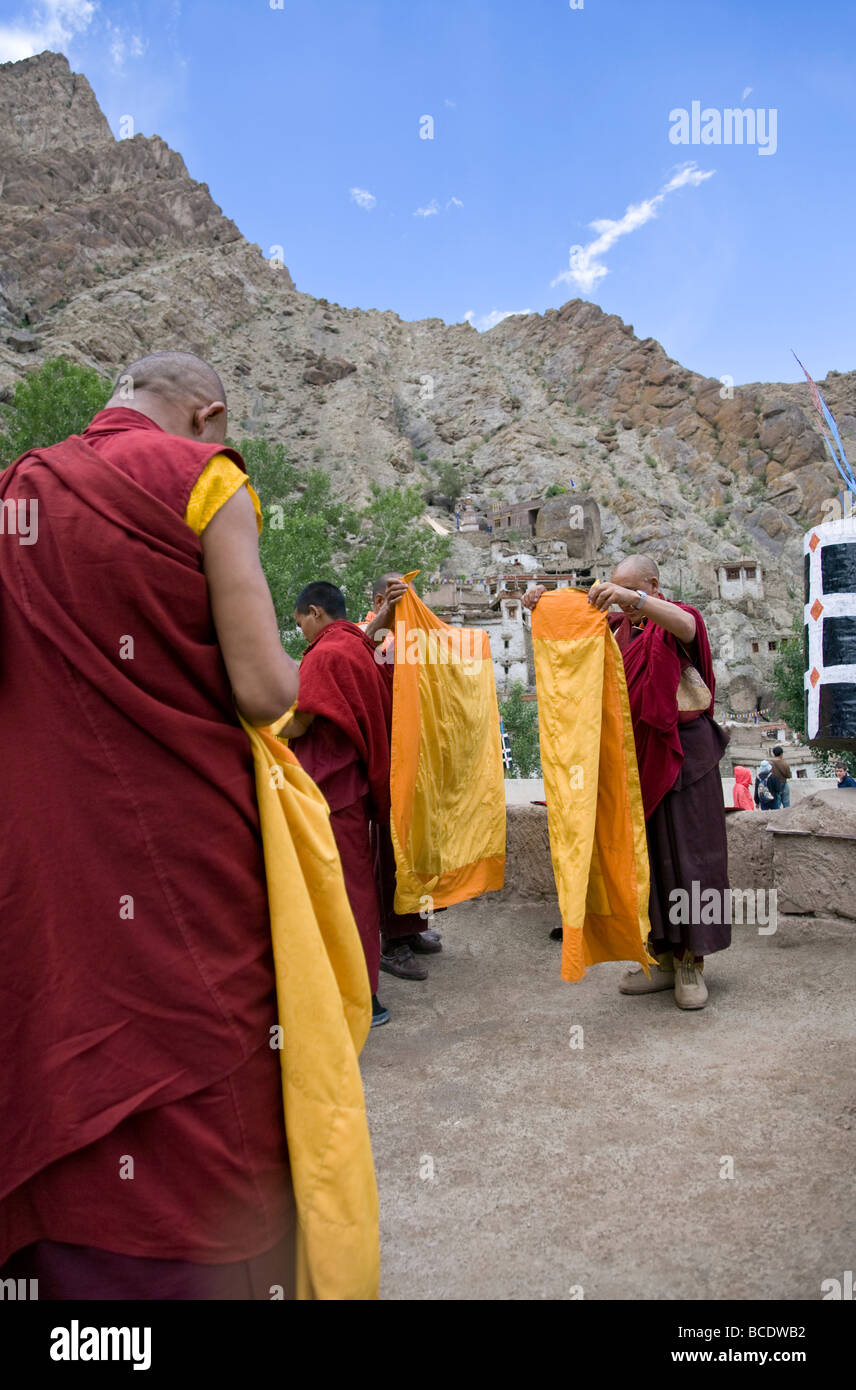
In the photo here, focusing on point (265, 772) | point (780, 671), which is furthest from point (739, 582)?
point (265, 772)

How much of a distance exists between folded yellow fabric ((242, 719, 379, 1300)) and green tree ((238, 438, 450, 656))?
2174cm

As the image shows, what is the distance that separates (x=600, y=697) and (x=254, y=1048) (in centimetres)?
260

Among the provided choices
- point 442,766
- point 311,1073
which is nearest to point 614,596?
point 442,766

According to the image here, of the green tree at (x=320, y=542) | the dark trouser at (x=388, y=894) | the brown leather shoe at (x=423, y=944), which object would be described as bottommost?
the brown leather shoe at (x=423, y=944)

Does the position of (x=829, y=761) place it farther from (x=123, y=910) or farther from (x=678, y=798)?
(x=123, y=910)

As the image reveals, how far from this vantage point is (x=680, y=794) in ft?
11.7

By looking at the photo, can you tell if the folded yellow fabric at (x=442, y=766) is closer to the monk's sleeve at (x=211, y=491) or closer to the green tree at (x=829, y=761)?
the monk's sleeve at (x=211, y=491)

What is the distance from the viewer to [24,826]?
1181mm

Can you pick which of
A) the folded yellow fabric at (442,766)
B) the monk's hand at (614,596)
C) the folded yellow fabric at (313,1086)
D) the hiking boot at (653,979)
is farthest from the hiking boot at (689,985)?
the folded yellow fabric at (313,1086)

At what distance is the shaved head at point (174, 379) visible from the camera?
154 cm

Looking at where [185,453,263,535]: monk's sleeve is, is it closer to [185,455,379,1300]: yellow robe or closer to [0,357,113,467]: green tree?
[185,455,379,1300]: yellow robe

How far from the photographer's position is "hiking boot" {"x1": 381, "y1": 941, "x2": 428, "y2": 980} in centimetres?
416

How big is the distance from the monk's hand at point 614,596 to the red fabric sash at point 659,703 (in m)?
0.30

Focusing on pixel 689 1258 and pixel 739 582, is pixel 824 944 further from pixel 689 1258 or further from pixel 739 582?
pixel 739 582
